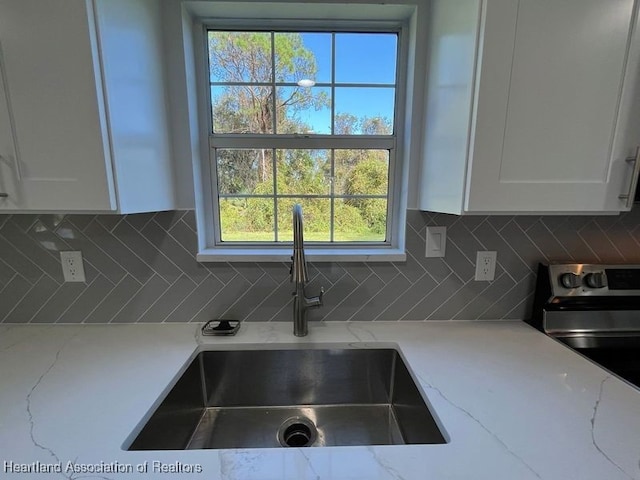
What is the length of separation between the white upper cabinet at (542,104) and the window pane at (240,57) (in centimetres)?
68

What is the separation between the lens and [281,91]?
3.88ft

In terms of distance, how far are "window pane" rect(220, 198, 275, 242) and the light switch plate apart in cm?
65

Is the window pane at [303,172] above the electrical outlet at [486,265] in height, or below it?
above

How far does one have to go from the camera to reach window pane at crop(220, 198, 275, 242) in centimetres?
125

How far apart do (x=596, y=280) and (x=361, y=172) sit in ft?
3.14

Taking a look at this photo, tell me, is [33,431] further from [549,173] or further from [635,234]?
[635,234]

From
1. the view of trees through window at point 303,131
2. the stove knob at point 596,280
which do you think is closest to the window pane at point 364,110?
the view of trees through window at point 303,131

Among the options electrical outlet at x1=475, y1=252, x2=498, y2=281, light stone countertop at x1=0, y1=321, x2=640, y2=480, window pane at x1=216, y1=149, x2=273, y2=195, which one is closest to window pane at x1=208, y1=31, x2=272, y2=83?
window pane at x1=216, y1=149, x2=273, y2=195

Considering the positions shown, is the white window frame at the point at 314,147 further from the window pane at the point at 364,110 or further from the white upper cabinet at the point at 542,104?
the white upper cabinet at the point at 542,104

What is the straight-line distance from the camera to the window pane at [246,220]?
1251 mm

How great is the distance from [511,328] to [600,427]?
50cm

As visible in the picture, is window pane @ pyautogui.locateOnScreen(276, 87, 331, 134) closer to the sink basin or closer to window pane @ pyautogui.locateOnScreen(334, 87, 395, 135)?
window pane @ pyautogui.locateOnScreen(334, 87, 395, 135)

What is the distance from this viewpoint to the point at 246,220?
4.14ft

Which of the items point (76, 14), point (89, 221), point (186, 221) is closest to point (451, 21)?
point (76, 14)
